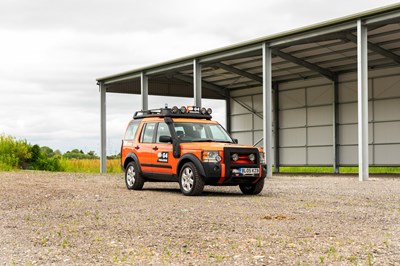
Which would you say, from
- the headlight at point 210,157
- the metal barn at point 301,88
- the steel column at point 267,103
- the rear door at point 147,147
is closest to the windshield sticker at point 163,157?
the rear door at point 147,147

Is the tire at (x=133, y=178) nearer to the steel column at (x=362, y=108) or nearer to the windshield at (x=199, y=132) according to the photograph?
the windshield at (x=199, y=132)

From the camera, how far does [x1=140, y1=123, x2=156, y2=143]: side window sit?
49.4ft

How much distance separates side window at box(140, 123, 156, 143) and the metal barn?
830cm

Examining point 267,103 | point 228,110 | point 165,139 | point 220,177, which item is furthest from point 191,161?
point 228,110

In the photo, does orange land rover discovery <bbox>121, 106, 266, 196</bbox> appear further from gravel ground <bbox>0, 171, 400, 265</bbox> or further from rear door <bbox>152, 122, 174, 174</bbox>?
gravel ground <bbox>0, 171, 400, 265</bbox>

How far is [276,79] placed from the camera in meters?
34.3

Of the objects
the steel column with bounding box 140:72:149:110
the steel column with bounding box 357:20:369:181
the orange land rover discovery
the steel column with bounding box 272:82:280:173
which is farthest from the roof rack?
the steel column with bounding box 272:82:280:173

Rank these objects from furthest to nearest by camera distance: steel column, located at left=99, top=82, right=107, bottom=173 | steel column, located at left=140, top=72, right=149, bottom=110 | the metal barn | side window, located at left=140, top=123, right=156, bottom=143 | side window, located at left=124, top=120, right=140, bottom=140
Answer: steel column, located at left=99, top=82, right=107, bottom=173
steel column, located at left=140, top=72, right=149, bottom=110
the metal barn
side window, located at left=124, top=120, right=140, bottom=140
side window, located at left=140, top=123, right=156, bottom=143

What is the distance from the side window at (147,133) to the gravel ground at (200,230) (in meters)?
2.07

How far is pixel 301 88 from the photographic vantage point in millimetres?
33469

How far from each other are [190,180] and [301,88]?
21.1 metres

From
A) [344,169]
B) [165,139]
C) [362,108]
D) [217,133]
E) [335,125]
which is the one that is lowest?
[344,169]

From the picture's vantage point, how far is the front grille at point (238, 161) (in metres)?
13.2

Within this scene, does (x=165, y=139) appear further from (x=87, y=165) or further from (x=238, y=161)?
(x=87, y=165)
